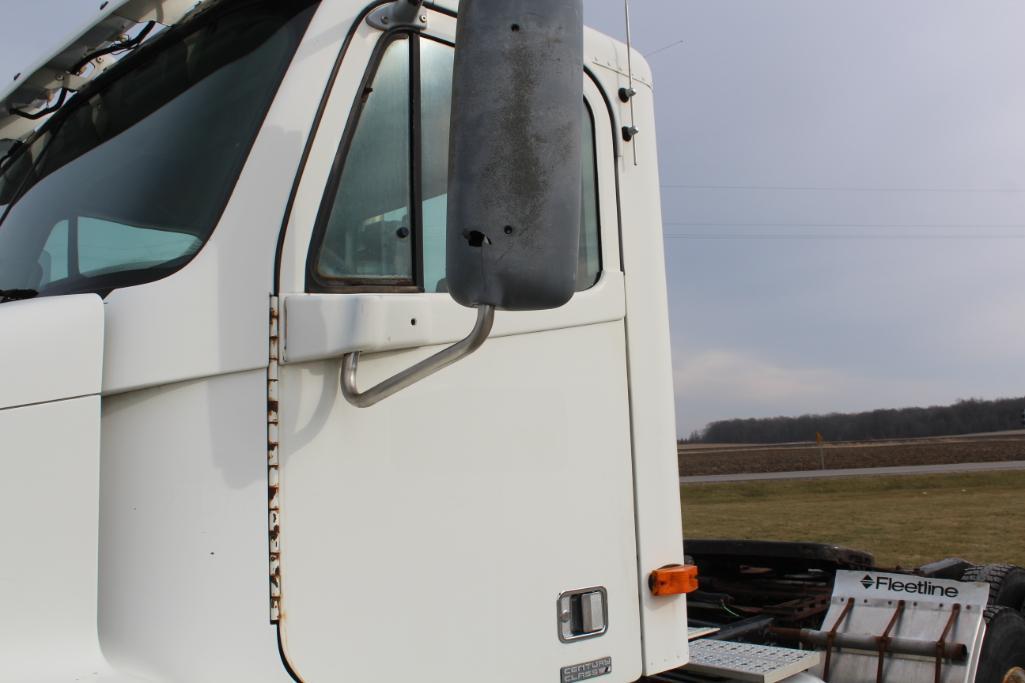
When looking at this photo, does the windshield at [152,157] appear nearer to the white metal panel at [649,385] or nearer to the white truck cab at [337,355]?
the white truck cab at [337,355]

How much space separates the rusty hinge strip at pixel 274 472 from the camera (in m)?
1.74

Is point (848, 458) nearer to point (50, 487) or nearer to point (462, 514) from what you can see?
point (462, 514)

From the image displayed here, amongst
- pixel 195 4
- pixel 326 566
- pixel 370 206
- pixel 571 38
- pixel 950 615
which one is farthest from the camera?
pixel 950 615

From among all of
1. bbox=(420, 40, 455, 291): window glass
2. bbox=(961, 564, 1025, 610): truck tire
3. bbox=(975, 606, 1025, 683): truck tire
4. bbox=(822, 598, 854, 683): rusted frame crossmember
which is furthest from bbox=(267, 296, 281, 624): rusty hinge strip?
bbox=(961, 564, 1025, 610): truck tire

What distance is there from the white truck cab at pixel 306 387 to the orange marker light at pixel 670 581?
0.06 ft

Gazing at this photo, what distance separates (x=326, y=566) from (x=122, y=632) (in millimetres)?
378

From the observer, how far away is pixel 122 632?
5.57ft

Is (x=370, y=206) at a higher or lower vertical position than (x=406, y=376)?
higher

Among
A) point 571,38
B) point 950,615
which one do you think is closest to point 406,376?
point 571,38

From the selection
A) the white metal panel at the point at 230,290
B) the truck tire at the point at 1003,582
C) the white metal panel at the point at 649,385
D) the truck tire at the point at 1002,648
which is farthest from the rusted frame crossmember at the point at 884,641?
the white metal panel at the point at 230,290

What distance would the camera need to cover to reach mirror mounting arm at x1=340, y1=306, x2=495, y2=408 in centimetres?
163

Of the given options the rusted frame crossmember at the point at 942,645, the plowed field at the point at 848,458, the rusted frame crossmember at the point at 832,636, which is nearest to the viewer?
the rusted frame crossmember at the point at 942,645

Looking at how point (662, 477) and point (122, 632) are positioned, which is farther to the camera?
point (662, 477)

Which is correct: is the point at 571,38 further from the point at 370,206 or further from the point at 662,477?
the point at 662,477
